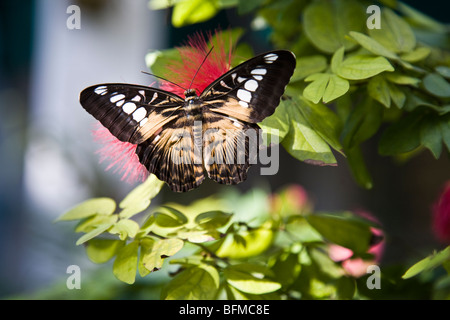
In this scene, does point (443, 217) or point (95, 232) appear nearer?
point (95, 232)

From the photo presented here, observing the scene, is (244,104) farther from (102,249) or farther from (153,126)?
(102,249)

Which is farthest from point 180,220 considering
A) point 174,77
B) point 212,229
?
point 174,77

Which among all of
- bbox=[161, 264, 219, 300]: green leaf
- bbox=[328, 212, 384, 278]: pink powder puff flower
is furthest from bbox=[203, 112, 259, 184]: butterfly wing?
bbox=[328, 212, 384, 278]: pink powder puff flower

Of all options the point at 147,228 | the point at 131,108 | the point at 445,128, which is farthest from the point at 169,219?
the point at 445,128

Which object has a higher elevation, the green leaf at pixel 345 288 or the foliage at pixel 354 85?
the foliage at pixel 354 85

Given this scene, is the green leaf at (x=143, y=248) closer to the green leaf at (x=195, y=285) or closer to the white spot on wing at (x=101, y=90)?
the green leaf at (x=195, y=285)

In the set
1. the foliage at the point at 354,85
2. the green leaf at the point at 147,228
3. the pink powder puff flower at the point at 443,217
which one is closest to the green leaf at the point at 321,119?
the foliage at the point at 354,85
